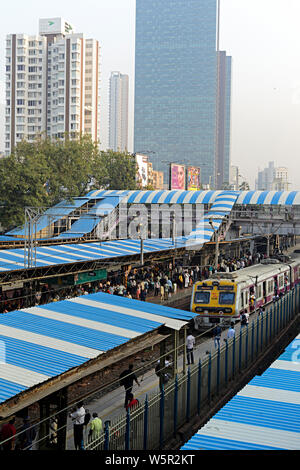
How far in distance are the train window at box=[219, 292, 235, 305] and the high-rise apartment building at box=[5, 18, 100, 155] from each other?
100343 mm

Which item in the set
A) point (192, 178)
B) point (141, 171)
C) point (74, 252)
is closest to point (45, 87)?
point (141, 171)

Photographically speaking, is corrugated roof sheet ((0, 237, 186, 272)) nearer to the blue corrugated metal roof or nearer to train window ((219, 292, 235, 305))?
train window ((219, 292, 235, 305))

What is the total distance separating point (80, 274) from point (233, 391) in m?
13.4

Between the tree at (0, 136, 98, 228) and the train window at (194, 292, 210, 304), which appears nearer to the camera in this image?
the train window at (194, 292, 210, 304)

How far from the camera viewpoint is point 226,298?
88.2ft

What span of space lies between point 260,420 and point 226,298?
1695cm

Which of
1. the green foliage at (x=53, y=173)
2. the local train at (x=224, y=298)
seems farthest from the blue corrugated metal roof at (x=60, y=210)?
the local train at (x=224, y=298)

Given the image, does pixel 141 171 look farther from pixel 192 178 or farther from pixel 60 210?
pixel 60 210

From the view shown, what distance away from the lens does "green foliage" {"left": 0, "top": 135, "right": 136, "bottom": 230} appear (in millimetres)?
49875

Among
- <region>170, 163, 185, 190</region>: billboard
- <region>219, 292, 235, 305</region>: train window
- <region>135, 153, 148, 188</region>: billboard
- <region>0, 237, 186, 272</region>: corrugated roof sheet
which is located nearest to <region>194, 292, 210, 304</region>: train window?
<region>219, 292, 235, 305</region>: train window
